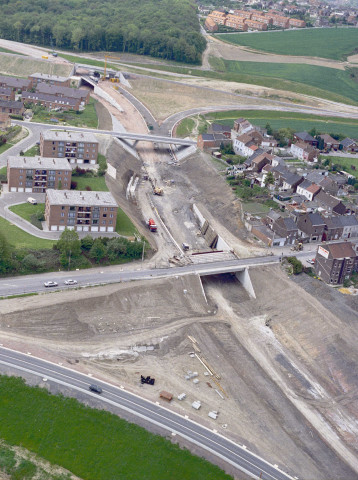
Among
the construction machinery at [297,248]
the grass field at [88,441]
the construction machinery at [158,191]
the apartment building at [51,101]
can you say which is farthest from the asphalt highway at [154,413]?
the apartment building at [51,101]

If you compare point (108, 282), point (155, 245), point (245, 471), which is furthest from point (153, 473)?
point (155, 245)

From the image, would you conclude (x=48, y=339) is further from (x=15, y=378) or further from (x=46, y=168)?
(x=46, y=168)

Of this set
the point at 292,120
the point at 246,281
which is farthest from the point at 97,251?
the point at 292,120

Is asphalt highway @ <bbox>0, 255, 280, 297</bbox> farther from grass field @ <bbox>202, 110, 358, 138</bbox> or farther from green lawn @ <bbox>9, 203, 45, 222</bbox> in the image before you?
grass field @ <bbox>202, 110, 358, 138</bbox>

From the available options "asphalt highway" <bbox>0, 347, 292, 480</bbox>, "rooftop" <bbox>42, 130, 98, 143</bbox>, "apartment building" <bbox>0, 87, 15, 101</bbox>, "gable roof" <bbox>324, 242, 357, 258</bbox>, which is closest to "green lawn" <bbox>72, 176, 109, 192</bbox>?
"rooftop" <bbox>42, 130, 98, 143</bbox>

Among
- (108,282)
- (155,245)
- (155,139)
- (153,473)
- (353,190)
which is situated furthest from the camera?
(155,139)

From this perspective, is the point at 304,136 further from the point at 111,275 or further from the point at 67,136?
the point at 111,275
